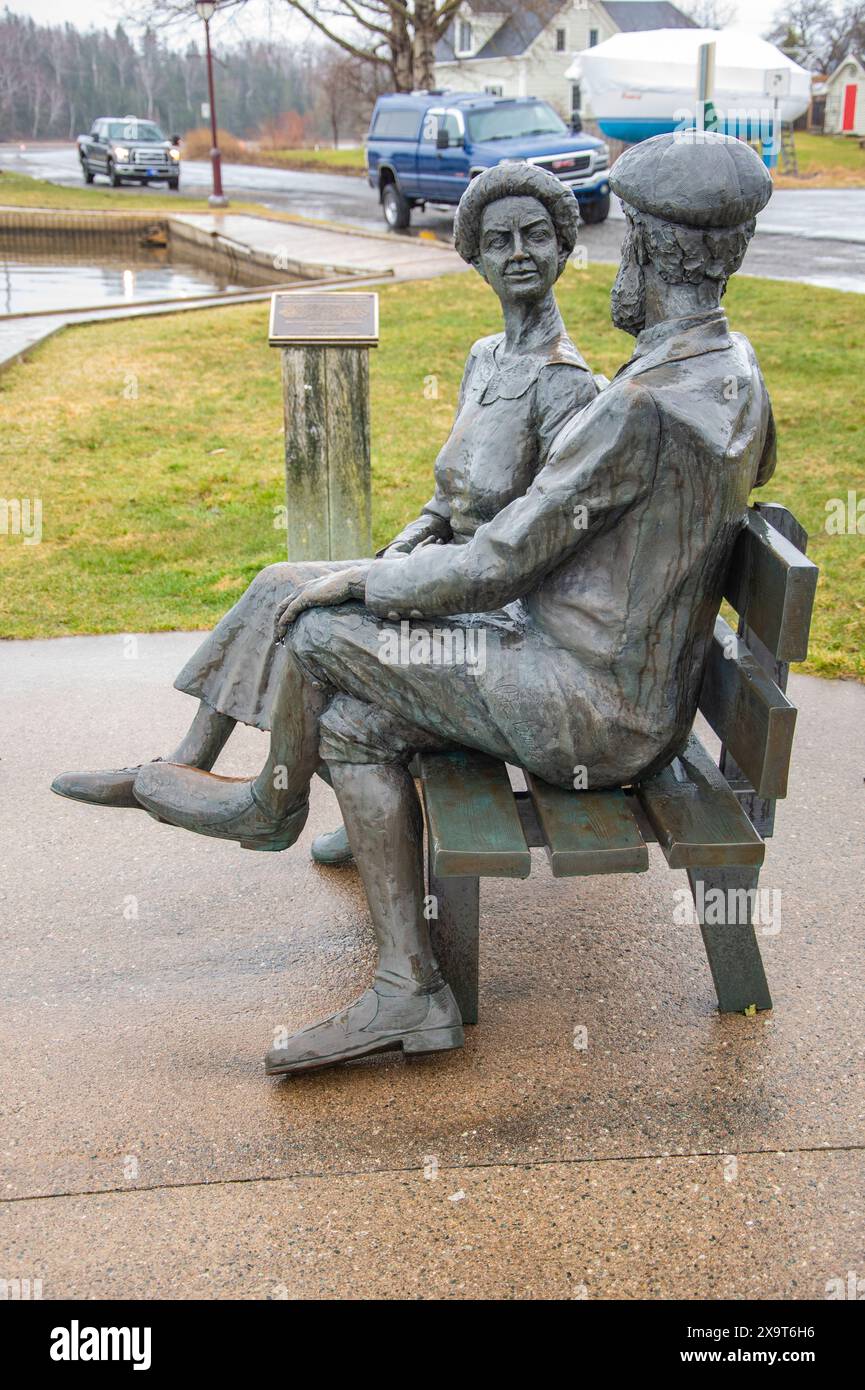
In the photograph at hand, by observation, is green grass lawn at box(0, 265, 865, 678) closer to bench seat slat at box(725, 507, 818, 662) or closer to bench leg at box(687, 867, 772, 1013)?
bench leg at box(687, 867, 772, 1013)

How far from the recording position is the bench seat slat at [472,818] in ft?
8.78

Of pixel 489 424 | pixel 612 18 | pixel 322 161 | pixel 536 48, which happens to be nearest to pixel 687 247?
pixel 489 424

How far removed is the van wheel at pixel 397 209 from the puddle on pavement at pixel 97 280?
295cm

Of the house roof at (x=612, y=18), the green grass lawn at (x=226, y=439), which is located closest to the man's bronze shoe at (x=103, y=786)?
the green grass lawn at (x=226, y=439)

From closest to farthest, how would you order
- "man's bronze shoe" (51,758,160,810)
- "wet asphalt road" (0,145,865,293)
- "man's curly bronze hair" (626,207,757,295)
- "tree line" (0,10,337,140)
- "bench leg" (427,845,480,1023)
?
"man's curly bronze hair" (626,207,757,295) → "bench leg" (427,845,480,1023) → "man's bronze shoe" (51,758,160,810) → "wet asphalt road" (0,145,865,293) → "tree line" (0,10,337,140)

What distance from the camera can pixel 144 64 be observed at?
88688mm

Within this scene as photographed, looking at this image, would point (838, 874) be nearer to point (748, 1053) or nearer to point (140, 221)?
point (748, 1053)

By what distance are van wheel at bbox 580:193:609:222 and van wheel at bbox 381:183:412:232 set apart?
3264 mm

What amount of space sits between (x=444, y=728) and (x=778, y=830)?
1.55 m

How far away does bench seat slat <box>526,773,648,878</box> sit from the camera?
2699 mm

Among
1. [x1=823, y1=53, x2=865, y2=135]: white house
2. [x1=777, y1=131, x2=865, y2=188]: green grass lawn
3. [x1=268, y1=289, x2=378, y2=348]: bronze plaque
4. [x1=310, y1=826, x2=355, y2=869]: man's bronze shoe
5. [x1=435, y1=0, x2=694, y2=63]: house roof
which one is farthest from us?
[x1=435, y1=0, x2=694, y2=63]: house roof

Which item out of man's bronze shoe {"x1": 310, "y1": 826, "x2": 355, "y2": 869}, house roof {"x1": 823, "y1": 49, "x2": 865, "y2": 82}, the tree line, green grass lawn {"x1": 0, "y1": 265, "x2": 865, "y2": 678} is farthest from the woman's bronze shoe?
the tree line

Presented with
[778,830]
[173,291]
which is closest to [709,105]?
[173,291]

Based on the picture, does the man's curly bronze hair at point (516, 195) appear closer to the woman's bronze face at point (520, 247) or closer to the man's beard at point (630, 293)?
the woman's bronze face at point (520, 247)
